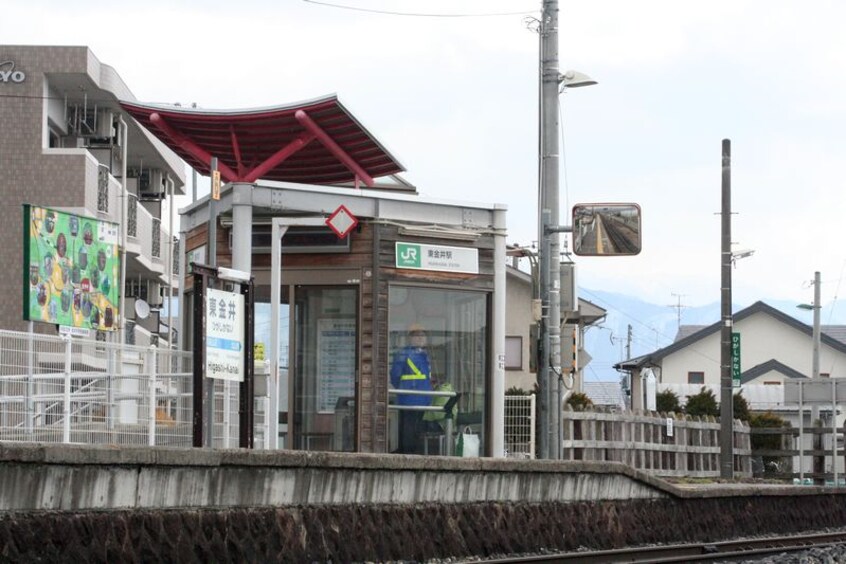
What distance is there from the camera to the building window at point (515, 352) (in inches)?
2024

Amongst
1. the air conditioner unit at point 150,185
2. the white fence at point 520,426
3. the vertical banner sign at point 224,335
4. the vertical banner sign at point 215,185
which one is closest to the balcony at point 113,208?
the air conditioner unit at point 150,185

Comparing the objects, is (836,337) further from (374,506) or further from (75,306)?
(374,506)

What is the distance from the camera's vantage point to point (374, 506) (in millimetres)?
12336

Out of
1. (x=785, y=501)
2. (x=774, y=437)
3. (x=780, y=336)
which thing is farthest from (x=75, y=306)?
(x=780, y=336)

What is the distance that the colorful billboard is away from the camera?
1923 cm

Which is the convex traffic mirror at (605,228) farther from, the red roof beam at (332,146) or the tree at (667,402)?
the tree at (667,402)

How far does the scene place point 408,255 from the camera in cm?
1798

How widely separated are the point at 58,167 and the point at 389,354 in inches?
861

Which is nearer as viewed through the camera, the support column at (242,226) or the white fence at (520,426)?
the support column at (242,226)

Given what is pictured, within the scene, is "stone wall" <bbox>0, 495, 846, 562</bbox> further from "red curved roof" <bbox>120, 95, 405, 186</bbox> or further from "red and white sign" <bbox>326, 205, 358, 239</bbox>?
"red curved roof" <bbox>120, 95, 405, 186</bbox>

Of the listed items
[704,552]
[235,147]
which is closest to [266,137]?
[235,147]

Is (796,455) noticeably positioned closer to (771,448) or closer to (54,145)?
(771,448)

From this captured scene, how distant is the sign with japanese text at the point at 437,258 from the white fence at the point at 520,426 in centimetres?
685

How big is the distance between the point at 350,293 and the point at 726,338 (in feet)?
55.9
